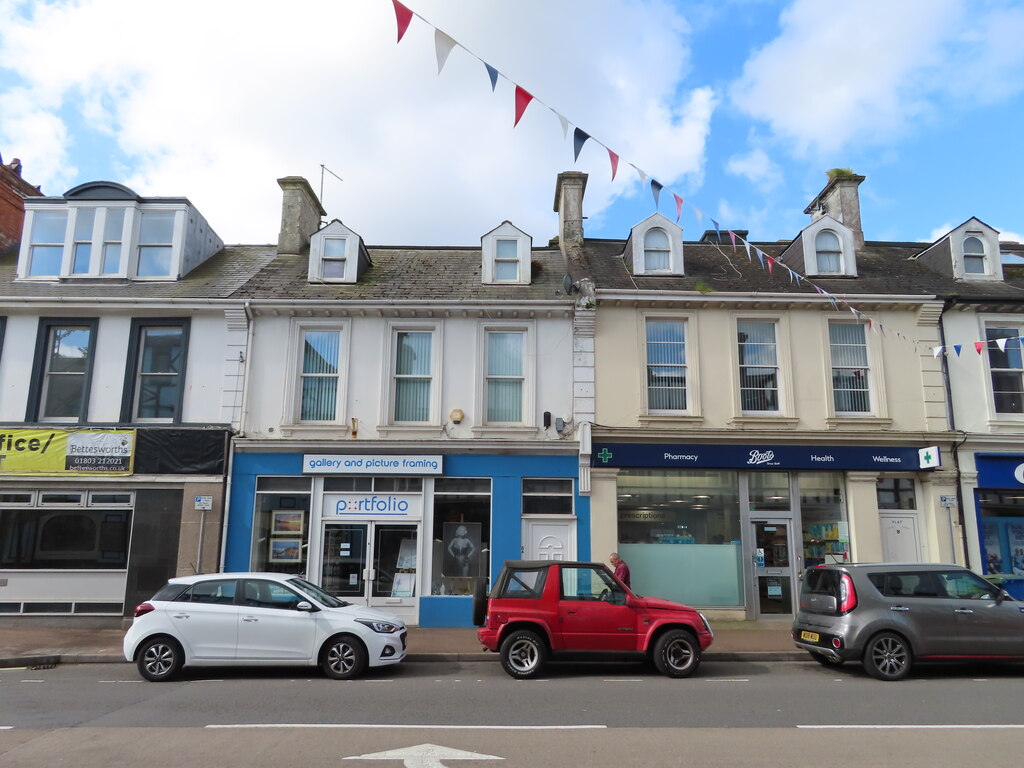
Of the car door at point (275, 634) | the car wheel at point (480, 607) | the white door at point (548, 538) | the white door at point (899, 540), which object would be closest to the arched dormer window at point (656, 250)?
the white door at point (548, 538)

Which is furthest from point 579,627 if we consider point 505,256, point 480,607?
point 505,256

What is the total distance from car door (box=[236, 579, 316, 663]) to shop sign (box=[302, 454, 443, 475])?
16.4ft

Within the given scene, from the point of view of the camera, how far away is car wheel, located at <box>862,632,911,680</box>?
32.2 ft

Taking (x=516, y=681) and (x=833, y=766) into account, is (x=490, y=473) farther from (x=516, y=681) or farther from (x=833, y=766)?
(x=833, y=766)

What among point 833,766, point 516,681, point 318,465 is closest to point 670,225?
point 318,465

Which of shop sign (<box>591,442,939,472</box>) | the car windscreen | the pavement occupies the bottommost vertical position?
the pavement

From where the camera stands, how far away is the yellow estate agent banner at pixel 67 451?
14586 millimetres

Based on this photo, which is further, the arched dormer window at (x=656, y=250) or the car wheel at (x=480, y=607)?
the arched dormer window at (x=656, y=250)

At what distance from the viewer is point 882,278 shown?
16.8 meters

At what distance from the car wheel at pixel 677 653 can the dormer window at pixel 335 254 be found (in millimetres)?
10582

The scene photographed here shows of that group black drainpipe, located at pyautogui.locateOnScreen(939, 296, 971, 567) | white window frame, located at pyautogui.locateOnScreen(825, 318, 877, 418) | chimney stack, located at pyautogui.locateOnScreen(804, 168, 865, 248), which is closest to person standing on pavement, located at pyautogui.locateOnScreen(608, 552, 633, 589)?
white window frame, located at pyautogui.locateOnScreen(825, 318, 877, 418)

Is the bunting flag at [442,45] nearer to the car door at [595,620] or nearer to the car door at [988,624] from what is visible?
the car door at [595,620]

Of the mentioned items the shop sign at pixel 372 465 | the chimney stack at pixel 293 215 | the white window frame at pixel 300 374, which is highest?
the chimney stack at pixel 293 215

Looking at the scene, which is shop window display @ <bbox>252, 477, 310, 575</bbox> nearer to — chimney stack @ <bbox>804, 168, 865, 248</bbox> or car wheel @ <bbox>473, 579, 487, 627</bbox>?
car wheel @ <bbox>473, 579, 487, 627</bbox>
